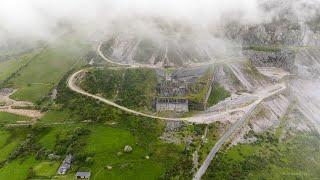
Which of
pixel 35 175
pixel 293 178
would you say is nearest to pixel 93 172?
pixel 35 175

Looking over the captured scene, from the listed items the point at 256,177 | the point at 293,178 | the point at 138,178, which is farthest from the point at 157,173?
the point at 293,178

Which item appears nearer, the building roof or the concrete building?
the concrete building

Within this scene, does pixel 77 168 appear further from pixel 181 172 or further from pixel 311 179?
pixel 311 179

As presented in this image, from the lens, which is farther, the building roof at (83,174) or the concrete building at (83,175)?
the building roof at (83,174)

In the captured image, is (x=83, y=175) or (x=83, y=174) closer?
(x=83, y=175)

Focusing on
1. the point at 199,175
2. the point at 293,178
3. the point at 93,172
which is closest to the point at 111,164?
the point at 93,172

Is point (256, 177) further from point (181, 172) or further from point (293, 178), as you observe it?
point (181, 172)

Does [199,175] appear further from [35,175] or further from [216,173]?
[35,175]
